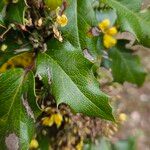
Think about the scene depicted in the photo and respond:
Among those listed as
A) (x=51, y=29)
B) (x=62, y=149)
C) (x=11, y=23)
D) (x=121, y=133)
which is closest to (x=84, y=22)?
(x=51, y=29)

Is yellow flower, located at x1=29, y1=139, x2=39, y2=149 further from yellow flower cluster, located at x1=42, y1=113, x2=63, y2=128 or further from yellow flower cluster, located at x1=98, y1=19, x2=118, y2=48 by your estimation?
yellow flower cluster, located at x1=98, y1=19, x2=118, y2=48

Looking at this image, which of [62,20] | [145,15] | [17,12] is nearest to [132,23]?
[145,15]

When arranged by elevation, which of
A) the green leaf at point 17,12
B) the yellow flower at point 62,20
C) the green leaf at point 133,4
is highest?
the green leaf at point 17,12

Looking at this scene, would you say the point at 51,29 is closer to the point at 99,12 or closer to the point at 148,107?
the point at 99,12

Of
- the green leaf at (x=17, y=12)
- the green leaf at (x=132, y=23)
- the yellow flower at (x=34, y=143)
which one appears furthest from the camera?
the yellow flower at (x=34, y=143)

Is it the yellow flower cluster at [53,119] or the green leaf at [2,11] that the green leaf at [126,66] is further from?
the green leaf at [2,11]

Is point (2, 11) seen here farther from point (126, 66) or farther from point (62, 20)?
point (126, 66)

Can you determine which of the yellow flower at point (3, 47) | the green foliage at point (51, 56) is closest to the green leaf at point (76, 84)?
the green foliage at point (51, 56)
